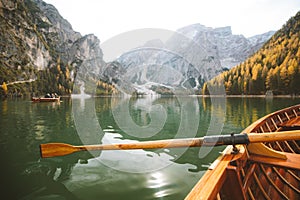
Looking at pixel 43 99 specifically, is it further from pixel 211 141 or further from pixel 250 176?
pixel 250 176

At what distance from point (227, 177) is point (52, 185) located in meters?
4.67

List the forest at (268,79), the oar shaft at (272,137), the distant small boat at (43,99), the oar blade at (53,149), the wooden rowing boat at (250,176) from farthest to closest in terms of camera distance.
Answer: the forest at (268,79) → the distant small boat at (43,99) → the oar blade at (53,149) → the oar shaft at (272,137) → the wooden rowing boat at (250,176)

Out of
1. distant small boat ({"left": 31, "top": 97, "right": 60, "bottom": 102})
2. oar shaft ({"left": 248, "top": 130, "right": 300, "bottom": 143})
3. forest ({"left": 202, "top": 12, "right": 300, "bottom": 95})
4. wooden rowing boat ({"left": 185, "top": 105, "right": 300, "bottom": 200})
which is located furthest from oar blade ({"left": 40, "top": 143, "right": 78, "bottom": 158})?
distant small boat ({"left": 31, "top": 97, "right": 60, "bottom": 102})

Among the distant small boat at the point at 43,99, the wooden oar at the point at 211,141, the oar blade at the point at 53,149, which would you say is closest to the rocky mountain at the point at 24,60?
the distant small boat at the point at 43,99

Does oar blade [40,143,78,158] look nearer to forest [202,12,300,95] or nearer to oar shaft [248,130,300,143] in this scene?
oar shaft [248,130,300,143]

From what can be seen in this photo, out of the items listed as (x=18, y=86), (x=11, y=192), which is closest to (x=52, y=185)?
(x=11, y=192)

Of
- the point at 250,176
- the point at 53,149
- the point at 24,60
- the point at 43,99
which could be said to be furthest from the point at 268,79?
the point at 24,60

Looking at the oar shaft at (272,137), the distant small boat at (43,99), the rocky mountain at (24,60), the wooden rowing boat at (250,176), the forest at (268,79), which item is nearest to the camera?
the wooden rowing boat at (250,176)

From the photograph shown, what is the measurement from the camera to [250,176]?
3.39 m

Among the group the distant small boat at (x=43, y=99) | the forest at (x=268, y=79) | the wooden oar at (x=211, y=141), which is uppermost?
the forest at (x=268, y=79)

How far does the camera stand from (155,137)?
11.1m

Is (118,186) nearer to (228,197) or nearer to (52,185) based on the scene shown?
(52,185)

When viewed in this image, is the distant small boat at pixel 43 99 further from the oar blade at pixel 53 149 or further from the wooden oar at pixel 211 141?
the wooden oar at pixel 211 141

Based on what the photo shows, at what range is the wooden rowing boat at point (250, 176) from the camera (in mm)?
2459
